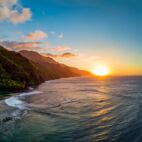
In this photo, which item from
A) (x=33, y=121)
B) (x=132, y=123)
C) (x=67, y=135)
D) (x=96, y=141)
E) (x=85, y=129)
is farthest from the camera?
(x=33, y=121)

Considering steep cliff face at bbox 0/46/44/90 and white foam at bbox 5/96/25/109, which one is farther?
steep cliff face at bbox 0/46/44/90

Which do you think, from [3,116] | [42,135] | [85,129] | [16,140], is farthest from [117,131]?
[3,116]

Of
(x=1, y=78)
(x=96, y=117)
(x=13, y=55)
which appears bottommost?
(x=96, y=117)

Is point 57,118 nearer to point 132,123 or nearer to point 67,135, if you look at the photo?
point 67,135

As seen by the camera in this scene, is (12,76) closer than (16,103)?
No

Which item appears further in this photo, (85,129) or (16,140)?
(85,129)

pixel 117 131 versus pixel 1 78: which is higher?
pixel 1 78

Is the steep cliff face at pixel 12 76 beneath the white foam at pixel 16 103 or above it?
above

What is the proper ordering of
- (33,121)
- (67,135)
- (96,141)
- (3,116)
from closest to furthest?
(96,141), (67,135), (33,121), (3,116)

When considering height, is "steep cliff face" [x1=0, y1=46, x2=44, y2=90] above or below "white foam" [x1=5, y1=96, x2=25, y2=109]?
above

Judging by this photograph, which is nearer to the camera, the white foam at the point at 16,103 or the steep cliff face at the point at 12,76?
the white foam at the point at 16,103

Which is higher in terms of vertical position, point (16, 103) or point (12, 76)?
point (12, 76)
